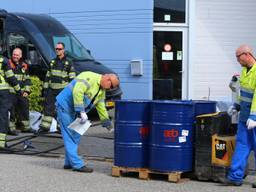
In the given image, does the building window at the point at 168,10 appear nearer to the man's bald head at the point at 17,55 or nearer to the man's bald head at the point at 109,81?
the man's bald head at the point at 17,55

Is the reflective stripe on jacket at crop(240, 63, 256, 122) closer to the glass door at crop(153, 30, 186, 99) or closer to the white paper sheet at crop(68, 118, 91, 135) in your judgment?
the white paper sheet at crop(68, 118, 91, 135)

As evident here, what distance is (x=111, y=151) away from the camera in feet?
37.7

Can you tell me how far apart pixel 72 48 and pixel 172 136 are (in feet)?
26.9

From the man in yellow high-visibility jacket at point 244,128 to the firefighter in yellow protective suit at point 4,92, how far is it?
466cm

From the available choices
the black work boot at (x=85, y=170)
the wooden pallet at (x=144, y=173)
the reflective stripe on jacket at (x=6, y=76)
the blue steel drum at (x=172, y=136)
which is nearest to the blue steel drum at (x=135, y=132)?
the wooden pallet at (x=144, y=173)

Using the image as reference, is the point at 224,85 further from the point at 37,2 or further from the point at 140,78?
the point at 37,2

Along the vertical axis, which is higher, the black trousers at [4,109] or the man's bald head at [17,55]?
the man's bald head at [17,55]

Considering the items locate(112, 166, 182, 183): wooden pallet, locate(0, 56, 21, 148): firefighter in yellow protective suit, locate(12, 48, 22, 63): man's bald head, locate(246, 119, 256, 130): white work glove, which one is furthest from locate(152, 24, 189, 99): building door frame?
locate(246, 119, 256, 130): white work glove

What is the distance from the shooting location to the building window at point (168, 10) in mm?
18891

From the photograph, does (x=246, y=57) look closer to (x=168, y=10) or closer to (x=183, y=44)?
(x=183, y=44)

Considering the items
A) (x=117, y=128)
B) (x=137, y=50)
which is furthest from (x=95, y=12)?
(x=117, y=128)

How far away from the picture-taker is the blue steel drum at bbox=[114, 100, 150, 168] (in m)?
9.07

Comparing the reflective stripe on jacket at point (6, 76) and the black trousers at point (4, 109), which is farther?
the reflective stripe on jacket at point (6, 76)

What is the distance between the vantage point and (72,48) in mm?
16531
